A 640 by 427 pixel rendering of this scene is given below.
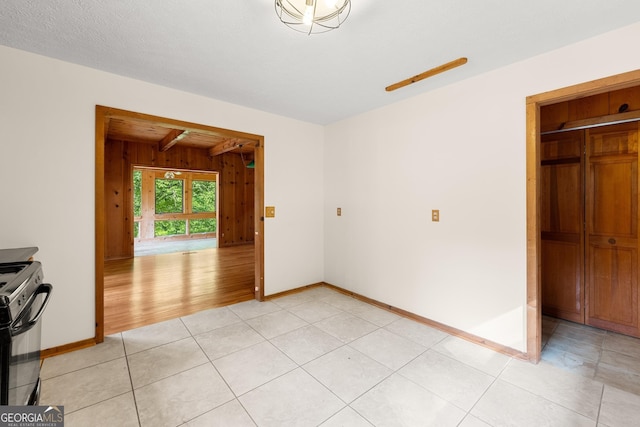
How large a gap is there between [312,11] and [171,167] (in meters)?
6.51

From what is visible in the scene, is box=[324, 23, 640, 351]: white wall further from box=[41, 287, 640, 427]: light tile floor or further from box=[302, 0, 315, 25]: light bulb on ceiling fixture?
box=[302, 0, 315, 25]: light bulb on ceiling fixture

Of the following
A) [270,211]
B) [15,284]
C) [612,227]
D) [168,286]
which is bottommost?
[168,286]

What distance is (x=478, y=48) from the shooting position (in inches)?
81.6

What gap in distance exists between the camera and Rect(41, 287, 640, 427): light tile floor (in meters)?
1.64

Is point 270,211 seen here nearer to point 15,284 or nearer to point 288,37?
point 288,37

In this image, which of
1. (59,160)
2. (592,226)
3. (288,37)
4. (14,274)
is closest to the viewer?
(14,274)

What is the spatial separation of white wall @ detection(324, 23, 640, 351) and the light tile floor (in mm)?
414

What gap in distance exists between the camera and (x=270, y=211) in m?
3.69

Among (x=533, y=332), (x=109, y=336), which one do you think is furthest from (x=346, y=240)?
(x=109, y=336)

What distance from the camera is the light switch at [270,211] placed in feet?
12.0

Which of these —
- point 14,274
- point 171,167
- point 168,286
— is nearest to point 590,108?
point 14,274

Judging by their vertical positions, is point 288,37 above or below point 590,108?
above

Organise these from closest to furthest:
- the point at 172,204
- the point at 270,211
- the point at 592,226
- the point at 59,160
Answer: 1. the point at 59,160
2. the point at 592,226
3. the point at 270,211
4. the point at 172,204

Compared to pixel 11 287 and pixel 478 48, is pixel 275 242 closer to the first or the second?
pixel 11 287
